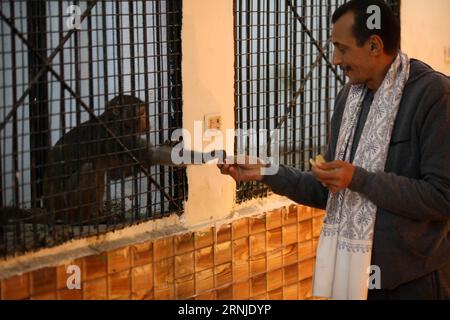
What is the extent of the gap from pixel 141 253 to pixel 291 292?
4.83 ft

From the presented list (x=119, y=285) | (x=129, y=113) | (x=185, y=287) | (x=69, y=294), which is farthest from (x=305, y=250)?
(x=69, y=294)

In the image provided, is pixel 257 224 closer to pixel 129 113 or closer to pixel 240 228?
pixel 240 228

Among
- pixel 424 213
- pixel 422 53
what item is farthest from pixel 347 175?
pixel 422 53

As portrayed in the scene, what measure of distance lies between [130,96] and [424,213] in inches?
67.2

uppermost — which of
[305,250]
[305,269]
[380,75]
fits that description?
[380,75]

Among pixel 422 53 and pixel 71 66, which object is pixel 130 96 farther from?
pixel 422 53

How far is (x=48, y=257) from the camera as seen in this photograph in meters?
4.14

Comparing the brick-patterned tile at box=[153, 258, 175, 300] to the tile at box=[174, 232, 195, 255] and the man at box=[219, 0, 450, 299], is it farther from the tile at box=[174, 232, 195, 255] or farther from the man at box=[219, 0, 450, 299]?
the man at box=[219, 0, 450, 299]

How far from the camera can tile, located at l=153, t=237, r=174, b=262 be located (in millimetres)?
4648

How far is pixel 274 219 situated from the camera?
544cm

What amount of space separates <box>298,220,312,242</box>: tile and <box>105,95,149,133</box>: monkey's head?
4.96 feet

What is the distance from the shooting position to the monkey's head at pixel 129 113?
445 centimetres

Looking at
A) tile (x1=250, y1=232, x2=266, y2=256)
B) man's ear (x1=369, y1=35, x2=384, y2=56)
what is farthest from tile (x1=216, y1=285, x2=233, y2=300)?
man's ear (x1=369, y1=35, x2=384, y2=56)

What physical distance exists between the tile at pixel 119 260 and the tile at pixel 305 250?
156 centimetres
